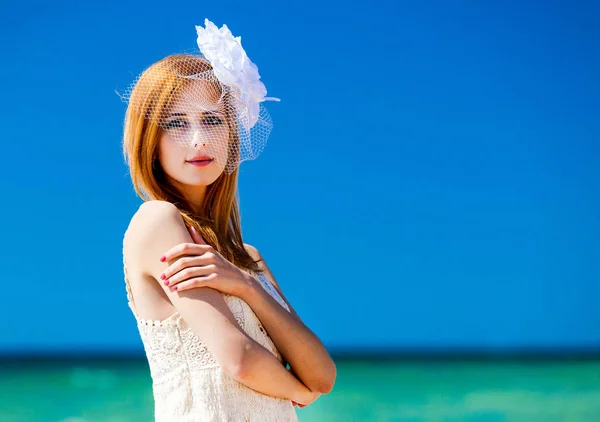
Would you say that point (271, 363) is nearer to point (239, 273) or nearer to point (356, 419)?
point (239, 273)

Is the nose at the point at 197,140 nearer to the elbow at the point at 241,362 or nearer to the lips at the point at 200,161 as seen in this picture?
the lips at the point at 200,161

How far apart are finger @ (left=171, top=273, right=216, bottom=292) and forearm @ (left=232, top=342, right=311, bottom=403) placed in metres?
0.15

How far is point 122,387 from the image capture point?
863 cm

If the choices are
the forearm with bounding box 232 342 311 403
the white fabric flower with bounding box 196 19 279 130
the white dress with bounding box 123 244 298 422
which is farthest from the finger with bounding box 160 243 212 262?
the white fabric flower with bounding box 196 19 279 130

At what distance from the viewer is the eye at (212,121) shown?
198 centimetres

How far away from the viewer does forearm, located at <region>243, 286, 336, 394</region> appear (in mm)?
1916

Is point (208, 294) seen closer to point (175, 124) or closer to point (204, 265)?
point (204, 265)

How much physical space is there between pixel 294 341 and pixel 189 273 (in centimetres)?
31

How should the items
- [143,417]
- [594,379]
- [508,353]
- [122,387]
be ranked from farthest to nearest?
[508,353] → [594,379] → [122,387] → [143,417]

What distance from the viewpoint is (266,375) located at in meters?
1.82

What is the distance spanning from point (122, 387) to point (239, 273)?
23.3 feet

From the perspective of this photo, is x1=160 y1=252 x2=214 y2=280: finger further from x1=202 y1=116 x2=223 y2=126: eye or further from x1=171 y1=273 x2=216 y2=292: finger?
x1=202 y1=116 x2=223 y2=126: eye

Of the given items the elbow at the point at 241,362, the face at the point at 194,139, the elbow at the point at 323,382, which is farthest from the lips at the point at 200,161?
the elbow at the point at 323,382

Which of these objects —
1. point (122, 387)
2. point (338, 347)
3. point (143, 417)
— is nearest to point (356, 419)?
point (143, 417)
